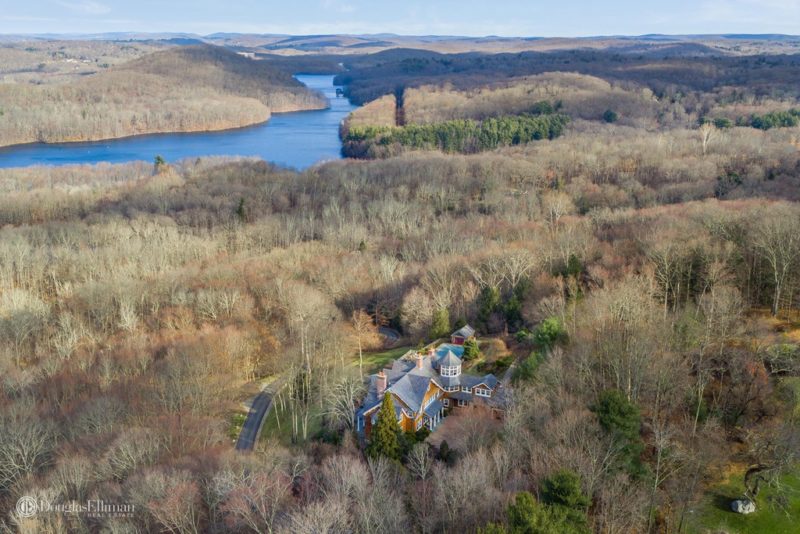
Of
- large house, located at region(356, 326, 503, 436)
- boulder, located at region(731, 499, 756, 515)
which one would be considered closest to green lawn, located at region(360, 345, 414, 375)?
large house, located at region(356, 326, 503, 436)

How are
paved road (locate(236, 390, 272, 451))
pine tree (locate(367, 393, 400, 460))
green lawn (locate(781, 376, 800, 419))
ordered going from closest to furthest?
pine tree (locate(367, 393, 400, 460)) → green lawn (locate(781, 376, 800, 419)) → paved road (locate(236, 390, 272, 451))

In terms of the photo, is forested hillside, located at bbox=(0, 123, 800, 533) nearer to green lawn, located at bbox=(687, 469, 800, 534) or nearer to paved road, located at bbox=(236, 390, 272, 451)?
green lawn, located at bbox=(687, 469, 800, 534)

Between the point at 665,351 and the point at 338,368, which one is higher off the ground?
the point at 665,351

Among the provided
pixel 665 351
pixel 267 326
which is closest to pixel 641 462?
pixel 665 351

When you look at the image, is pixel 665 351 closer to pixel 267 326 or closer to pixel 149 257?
pixel 267 326

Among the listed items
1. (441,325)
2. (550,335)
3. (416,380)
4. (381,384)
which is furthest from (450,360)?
(441,325)

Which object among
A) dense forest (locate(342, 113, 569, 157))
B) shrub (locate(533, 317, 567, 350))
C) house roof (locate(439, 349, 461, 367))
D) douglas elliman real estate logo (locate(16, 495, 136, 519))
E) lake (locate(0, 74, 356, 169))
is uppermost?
dense forest (locate(342, 113, 569, 157))
